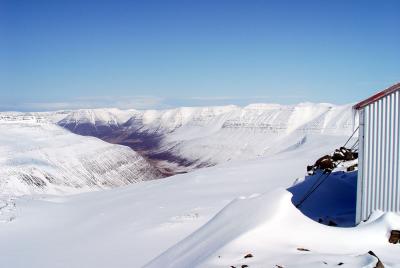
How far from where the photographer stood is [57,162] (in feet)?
373

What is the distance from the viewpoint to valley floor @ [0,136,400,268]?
30.9 ft

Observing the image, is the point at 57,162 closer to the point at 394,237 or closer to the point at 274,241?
→ the point at 274,241

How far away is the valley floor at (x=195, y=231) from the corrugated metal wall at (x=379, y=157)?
1.01 meters

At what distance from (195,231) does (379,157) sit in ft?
18.3

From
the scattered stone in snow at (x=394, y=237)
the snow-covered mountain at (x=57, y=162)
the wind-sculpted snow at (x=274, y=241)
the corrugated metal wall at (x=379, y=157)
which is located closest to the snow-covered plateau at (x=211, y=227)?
the wind-sculpted snow at (x=274, y=241)

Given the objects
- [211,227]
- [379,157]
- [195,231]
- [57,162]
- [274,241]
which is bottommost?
[57,162]

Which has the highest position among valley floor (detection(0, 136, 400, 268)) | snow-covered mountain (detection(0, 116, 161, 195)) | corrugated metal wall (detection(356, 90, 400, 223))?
corrugated metal wall (detection(356, 90, 400, 223))

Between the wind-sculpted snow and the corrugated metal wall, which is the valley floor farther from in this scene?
the corrugated metal wall

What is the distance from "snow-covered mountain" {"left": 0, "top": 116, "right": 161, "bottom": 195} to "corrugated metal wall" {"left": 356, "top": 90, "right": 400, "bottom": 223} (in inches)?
3040

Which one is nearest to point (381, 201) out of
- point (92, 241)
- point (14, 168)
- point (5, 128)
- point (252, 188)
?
point (92, 241)

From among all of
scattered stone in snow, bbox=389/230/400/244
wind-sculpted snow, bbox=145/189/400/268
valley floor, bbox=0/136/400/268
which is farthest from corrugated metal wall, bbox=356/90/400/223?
scattered stone in snow, bbox=389/230/400/244

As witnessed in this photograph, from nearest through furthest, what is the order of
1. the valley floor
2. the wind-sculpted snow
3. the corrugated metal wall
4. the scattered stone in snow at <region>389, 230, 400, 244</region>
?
1. the wind-sculpted snow
2. the valley floor
3. the scattered stone in snow at <region>389, 230, 400, 244</region>
4. the corrugated metal wall

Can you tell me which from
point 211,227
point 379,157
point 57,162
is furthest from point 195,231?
point 57,162

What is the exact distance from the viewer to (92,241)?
16.6 meters
